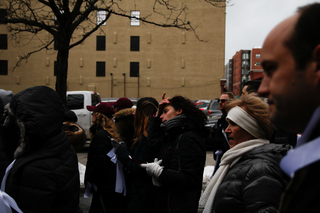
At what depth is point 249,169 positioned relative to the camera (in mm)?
1763

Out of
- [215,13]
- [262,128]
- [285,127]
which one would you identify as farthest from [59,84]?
[215,13]

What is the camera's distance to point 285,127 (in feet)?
2.71

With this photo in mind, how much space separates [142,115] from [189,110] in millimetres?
1016

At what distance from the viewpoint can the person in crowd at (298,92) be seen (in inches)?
27.1

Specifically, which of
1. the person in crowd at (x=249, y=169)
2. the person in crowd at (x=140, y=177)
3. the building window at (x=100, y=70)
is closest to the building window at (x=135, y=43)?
the building window at (x=100, y=70)

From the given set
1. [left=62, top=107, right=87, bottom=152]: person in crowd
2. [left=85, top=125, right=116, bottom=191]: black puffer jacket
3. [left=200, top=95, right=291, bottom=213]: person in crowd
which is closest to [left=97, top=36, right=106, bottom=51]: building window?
[left=62, top=107, right=87, bottom=152]: person in crowd

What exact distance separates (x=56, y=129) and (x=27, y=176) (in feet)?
1.31

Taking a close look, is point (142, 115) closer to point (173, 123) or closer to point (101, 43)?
point (173, 123)

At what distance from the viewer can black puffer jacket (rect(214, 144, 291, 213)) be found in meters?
1.61

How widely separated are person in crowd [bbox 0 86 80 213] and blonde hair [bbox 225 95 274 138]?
1536mm

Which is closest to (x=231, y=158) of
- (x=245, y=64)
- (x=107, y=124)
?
(x=107, y=124)

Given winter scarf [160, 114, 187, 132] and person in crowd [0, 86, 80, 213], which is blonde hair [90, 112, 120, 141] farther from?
person in crowd [0, 86, 80, 213]

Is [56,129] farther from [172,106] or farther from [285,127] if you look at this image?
[285,127]

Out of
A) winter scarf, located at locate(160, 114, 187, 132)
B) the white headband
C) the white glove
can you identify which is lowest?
the white glove
